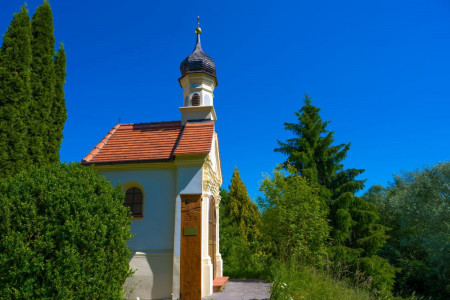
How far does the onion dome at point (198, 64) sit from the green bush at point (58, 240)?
828 centimetres

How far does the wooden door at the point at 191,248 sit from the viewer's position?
9.30 m

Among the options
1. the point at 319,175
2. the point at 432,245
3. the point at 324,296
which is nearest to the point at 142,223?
the point at 324,296

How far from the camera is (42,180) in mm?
6852

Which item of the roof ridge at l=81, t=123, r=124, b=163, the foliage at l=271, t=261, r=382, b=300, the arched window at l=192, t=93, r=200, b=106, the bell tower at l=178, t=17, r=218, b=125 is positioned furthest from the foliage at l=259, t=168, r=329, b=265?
the roof ridge at l=81, t=123, r=124, b=163

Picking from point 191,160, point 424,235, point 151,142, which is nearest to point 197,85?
point 151,142

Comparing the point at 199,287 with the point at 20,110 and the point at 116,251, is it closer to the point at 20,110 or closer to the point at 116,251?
the point at 116,251

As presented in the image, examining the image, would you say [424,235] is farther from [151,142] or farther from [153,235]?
[151,142]

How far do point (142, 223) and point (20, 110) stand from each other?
5507 millimetres

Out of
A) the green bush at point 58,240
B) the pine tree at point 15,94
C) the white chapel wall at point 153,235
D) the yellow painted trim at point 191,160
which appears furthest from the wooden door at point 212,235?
the pine tree at point 15,94

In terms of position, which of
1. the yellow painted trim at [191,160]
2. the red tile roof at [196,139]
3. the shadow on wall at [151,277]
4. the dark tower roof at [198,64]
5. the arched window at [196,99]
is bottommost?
the shadow on wall at [151,277]

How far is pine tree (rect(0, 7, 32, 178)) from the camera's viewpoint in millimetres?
9336

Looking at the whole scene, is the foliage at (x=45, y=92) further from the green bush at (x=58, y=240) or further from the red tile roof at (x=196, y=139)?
the red tile roof at (x=196, y=139)

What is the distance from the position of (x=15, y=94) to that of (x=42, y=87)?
42.6 inches

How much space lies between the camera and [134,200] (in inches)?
434
